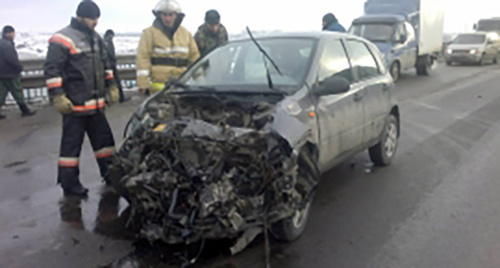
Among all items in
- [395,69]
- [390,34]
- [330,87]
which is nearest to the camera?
[330,87]

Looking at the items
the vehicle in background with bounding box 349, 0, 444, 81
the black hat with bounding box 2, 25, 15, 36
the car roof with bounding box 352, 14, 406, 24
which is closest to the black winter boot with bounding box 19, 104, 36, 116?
the black hat with bounding box 2, 25, 15, 36

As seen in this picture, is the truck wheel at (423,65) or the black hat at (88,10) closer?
the black hat at (88,10)

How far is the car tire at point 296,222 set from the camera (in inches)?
153

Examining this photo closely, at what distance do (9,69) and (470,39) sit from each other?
69.7 ft

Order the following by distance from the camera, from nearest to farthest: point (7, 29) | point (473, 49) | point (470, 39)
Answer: point (7, 29) → point (473, 49) → point (470, 39)

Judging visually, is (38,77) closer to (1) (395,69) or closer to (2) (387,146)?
(2) (387,146)

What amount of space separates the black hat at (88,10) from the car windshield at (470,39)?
22.2 meters

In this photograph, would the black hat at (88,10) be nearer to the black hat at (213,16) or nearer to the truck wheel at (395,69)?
the black hat at (213,16)

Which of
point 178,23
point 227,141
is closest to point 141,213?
point 227,141

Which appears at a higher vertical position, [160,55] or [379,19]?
[379,19]

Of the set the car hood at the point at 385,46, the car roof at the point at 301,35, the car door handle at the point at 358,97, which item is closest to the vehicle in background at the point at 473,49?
the car hood at the point at 385,46

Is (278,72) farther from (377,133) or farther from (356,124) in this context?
(377,133)

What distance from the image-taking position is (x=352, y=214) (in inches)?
183

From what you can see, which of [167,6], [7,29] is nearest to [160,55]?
[167,6]
